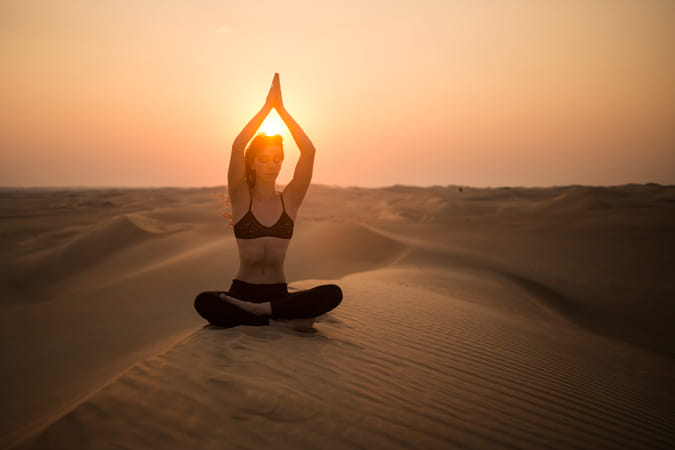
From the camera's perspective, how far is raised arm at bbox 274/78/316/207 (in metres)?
3.80

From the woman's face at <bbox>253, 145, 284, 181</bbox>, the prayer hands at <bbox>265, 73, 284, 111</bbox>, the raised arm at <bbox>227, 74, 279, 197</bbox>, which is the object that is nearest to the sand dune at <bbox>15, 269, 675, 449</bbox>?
the raised arm at <bbox>227, 74, 279, 197</bbox>

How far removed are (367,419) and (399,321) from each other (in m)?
2.47

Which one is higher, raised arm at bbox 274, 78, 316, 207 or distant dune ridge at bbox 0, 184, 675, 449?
raised arm at bbox 274, 78, 316, 207

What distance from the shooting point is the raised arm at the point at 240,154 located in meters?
3.38

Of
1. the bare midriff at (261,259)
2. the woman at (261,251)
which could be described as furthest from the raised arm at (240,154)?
the bare midriff at (261,259)

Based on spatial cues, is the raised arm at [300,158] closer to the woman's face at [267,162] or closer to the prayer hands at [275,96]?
the prayer hands at [275,96]

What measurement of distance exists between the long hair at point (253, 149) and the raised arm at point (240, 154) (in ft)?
0.33

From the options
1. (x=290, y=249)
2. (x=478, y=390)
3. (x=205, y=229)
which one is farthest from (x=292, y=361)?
(x=205, y=229)

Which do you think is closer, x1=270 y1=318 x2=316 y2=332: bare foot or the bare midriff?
the bare midriff

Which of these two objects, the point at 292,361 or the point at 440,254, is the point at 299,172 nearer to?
the point at 292,361

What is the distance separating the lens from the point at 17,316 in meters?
7.27

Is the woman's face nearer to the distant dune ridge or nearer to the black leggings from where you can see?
the black leggings

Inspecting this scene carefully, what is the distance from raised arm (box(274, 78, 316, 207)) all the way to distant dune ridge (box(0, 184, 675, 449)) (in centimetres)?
149

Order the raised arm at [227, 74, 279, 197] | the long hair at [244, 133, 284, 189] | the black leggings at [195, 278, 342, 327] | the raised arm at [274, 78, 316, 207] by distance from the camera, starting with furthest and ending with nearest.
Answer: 1. the raised arm at [274, 78, 316, 207]
2. the long hair at [244, 133, 284, 189]
3. the black leggings at [195, 278, 342, 327]
4. the raised arm at [227, 74, 279, 197]
